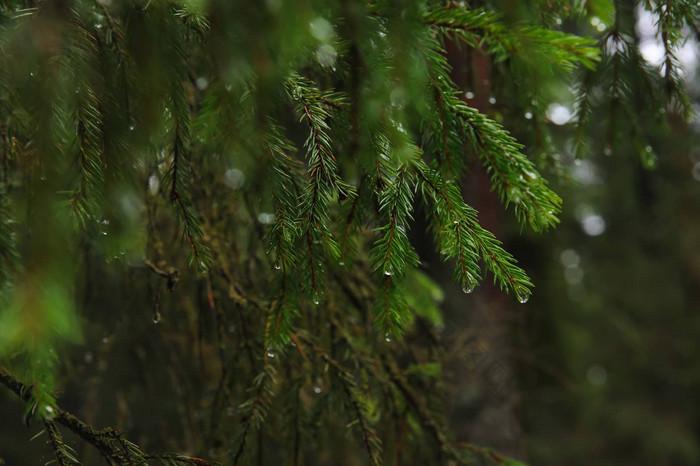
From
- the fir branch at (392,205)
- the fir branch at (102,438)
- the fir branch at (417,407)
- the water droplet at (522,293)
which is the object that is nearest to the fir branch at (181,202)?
the fir branch at (392,205)

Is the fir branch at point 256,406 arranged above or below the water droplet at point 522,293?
below

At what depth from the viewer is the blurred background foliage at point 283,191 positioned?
1028 mm

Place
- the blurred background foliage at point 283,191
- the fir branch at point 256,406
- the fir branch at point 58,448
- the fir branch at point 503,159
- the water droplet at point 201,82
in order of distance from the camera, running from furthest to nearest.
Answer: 1. the water droplet at point 201,82
2. the fir branch at point 256,406
3. the fir branch at point 58,448
4. the fir branch at point 503,159
5. the blurred background foliage at point 283,191

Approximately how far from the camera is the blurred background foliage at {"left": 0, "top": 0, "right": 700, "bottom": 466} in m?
1.03

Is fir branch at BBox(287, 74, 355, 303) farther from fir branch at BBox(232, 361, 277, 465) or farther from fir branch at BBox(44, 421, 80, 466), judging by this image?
fir branch at BBox(44, 421, 80, 466)

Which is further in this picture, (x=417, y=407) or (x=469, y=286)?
(x=417, y=407)

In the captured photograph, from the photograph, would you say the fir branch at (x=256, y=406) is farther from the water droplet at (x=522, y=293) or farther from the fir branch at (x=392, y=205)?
the water droplet at (x=522, y=293)

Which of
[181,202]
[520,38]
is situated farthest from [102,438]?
[520,38]

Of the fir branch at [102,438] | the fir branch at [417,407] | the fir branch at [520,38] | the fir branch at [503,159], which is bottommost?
the fir branch at [417,407]

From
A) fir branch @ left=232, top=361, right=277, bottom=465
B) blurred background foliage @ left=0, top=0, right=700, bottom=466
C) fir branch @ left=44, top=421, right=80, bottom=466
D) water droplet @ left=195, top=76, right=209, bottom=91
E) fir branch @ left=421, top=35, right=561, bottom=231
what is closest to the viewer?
blurred background foliage @ left=0, top=0, right=700, bottom=466

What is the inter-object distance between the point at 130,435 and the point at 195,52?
2416 mm

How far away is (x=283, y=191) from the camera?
125 cm

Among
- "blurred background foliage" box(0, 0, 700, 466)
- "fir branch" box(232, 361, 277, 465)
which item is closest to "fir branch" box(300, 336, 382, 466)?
"blurred background foliage" box(0, 0, 700, 466)

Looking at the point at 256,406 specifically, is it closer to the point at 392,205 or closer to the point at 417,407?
the point at 417,407
